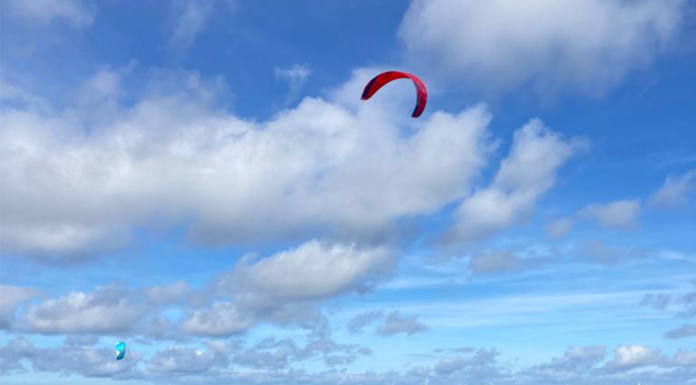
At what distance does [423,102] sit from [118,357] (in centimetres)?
11088

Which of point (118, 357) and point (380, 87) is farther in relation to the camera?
point (118, 357)

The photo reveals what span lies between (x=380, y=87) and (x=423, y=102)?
19.1 ft

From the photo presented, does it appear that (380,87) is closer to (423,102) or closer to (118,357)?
(423,102)

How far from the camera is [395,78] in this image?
71062 millimetres

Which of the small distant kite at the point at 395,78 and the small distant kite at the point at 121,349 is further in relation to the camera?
the small distant kite at the point at 121,349

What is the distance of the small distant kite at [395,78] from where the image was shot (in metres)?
67.3

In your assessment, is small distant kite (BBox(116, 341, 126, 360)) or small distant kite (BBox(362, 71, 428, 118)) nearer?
small distant kite (BBox(362, 71, 428, 118))

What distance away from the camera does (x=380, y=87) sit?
2854 inches

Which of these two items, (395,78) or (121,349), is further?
(121,349)

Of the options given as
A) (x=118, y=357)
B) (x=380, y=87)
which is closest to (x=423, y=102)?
(x=380, y=87)

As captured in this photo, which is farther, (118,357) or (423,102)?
(118,357)

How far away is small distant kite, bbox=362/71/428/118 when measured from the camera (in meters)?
67.3

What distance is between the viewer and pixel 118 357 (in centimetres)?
15750
